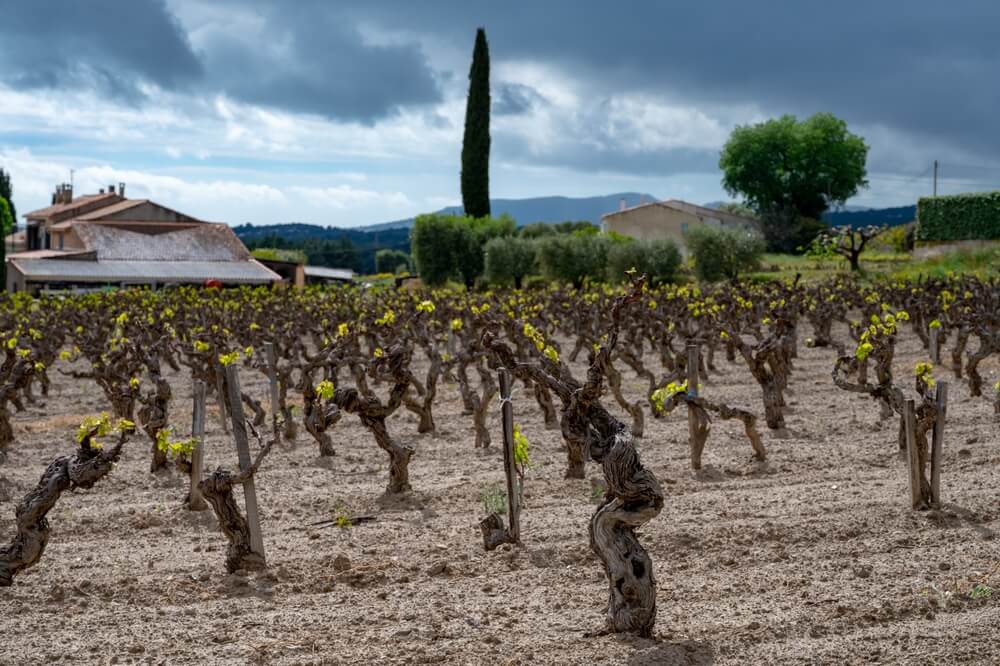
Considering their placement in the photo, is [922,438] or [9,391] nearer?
[922,438]

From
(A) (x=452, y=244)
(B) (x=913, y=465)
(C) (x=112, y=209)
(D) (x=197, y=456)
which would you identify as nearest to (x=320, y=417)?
(D) (x=197, y=456)

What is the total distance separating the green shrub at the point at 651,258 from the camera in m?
46.9

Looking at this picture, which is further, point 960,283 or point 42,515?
point 960,283

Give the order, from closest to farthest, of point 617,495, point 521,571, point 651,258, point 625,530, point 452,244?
point 617,495
point 625,530
point 521,571
point 651,258
point 452,244

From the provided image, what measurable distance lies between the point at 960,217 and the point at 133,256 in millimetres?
40573

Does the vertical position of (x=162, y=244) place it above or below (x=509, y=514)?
above

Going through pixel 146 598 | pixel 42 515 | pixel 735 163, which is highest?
pixel 735 163

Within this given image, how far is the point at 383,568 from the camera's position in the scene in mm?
7770

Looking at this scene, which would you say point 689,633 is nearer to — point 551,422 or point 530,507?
point 530,507

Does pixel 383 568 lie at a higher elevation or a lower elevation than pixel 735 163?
lower

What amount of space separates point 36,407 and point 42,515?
455 inches

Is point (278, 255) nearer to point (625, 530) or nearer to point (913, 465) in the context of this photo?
point (913, 465)

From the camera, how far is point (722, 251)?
46312mm

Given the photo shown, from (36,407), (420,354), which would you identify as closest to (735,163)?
(420,354)
